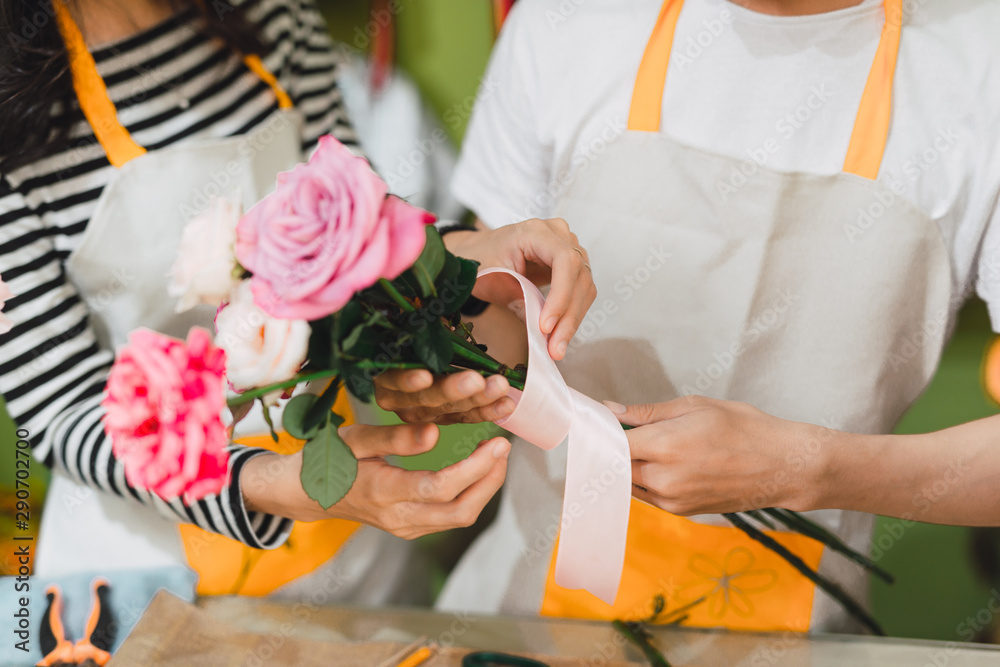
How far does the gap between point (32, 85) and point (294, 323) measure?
0.57 meters

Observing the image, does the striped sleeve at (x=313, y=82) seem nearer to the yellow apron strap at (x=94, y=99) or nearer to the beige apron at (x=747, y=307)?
the yellow apron strap at (x=94, y=99)

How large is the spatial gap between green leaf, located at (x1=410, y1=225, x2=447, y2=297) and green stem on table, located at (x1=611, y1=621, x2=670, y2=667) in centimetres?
48

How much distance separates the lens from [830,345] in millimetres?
A: 753

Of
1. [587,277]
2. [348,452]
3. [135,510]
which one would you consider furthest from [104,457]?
[587,277]

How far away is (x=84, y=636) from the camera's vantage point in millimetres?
733

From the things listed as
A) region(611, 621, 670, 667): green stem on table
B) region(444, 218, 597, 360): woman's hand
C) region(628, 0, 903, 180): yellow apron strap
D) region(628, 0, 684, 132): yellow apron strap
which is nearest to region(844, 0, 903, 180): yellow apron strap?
region(628, 0, 903, 180): yellow apron strap

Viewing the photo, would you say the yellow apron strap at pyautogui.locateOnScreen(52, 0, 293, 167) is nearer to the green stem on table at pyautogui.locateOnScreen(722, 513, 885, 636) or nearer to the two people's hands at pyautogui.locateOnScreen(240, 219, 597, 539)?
the two people's hands at pyautogui.locateOnScreen(240, 219, 597, 539)

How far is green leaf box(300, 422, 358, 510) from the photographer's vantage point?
481 mm

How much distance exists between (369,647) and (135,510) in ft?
1.35

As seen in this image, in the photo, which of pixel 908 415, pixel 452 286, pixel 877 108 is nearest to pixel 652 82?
pixel 877 108

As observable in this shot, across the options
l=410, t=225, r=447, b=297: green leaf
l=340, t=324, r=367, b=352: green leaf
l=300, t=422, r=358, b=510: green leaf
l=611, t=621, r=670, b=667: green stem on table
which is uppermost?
l=410, t=225, r=447, b=297: green leaf

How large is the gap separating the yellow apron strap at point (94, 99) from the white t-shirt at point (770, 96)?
466 mm

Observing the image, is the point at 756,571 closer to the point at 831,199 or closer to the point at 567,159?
the point at 831,199

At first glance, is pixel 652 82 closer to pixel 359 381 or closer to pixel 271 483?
pixel 359 381
